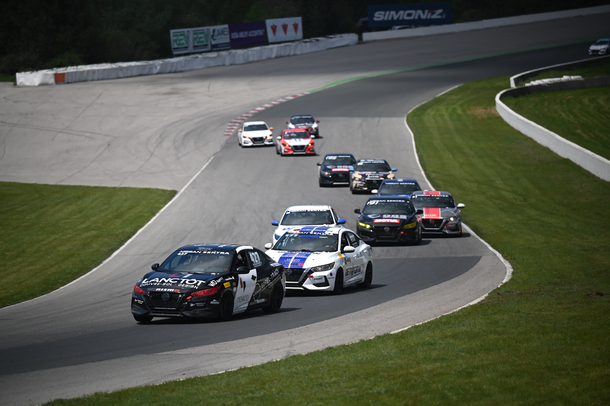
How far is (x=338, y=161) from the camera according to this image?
35.0 meters

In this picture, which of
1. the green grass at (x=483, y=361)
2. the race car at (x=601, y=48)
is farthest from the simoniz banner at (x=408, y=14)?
the green grass at (x=483, y=361)

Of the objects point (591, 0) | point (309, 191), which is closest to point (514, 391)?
point (309, 191)

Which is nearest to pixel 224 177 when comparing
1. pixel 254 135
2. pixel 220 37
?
pixel 254 135

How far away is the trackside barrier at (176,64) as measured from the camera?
60938 mm

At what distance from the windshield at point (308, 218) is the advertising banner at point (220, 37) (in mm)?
59273

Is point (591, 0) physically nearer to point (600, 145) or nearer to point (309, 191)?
point (600, 145)

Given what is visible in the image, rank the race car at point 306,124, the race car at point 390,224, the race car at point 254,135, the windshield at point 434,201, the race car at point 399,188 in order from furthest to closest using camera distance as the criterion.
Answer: the race car at point 306,124
the race car at point 254,135
the race car at point 399,188
the windshield at point 434,201
the race car at point 390,224

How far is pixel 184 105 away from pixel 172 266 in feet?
143

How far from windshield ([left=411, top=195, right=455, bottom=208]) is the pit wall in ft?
37.1

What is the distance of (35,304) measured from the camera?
16125mm

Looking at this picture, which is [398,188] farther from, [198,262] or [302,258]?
[198,262]

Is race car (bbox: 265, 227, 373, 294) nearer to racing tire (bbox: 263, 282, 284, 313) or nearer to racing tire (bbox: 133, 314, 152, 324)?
racing tire (bbox: 263, 282, 284, 313)

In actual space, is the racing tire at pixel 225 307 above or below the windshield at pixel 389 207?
above

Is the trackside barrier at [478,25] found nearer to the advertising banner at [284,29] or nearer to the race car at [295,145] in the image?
the advertising banner at [284,29]
